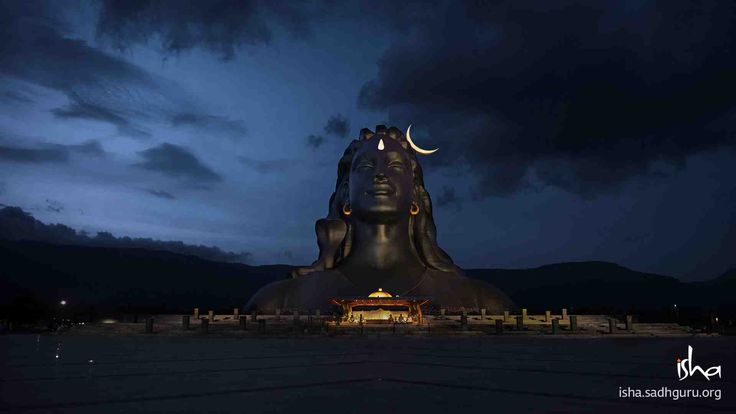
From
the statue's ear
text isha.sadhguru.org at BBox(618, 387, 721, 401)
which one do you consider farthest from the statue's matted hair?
text isha.sadhguru.org at BBox(618, 387, 721, 401)

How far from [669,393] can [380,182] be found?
2502 cm

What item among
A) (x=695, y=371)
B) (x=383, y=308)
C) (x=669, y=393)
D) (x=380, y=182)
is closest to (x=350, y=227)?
(x=380, y=182)

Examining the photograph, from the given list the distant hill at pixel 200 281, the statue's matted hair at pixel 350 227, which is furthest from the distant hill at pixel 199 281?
the statue's matted hair at pixel 350 227

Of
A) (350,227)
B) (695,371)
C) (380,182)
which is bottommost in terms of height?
(695,371)

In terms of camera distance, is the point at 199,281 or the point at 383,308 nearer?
the point at 383,308

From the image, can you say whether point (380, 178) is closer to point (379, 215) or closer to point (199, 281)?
point (379, 215)

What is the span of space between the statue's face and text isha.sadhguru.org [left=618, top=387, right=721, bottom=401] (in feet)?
81.3

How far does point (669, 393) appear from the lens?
4.09 m

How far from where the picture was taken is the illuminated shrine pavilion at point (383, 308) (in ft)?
75.8

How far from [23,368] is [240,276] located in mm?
125546

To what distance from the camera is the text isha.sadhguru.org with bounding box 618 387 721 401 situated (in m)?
3.93

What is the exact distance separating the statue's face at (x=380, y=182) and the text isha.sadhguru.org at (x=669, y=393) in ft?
81.3

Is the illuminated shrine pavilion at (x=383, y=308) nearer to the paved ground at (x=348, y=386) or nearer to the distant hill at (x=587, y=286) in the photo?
the paved ground at (x=348, y=386)

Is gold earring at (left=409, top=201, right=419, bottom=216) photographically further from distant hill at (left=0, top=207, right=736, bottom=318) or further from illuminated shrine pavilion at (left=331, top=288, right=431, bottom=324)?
distant hill at (left=0, top=207, right=736, bottom=318)
